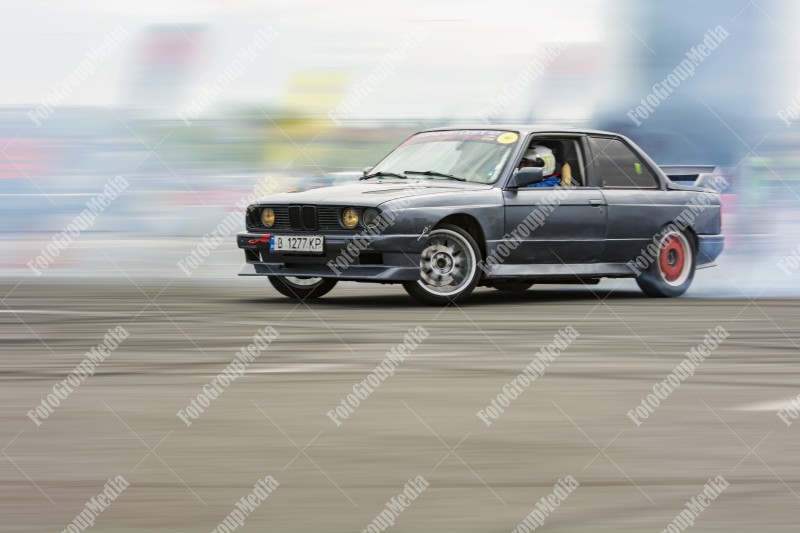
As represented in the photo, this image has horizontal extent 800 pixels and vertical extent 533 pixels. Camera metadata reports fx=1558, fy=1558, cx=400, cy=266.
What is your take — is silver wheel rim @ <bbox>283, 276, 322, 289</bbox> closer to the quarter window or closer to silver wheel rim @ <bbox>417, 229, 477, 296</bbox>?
silver wheel rim @ <bbox>417, 229, 477, 296</bbox>

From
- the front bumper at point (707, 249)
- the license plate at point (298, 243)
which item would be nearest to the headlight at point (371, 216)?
the license plate at point (298, 243)

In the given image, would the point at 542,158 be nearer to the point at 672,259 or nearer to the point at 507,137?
the point at 507,137

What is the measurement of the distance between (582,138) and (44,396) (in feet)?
Result: 23.5

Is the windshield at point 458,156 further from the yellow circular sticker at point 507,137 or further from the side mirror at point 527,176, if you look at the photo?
the side mirror at point 527,176

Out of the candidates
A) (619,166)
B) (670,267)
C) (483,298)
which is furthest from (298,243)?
(670,267)

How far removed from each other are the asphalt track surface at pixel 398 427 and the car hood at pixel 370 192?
3.58ft

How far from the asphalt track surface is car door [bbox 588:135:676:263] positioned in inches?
77.3

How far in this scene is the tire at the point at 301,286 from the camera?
505 inches

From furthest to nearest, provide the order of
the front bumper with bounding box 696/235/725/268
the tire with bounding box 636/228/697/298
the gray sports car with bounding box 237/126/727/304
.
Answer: the front bumper with bounding box 696/235/725/268 < the tire with bounding box 636/228/697/298 < the gray sports car with bounding box 237/126/727/304

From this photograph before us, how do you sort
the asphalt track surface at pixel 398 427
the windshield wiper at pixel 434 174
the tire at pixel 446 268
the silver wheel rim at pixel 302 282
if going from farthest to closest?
1. the silver wheel rim at pixel 302 282
2. the windshield wiper at pixel 434 174
3. the tire at pixel 446 268
4. the asphalt track surface at pixel 398 427

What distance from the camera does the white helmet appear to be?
12.9 meters

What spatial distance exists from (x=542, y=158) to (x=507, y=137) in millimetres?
360

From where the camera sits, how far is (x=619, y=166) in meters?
13.4

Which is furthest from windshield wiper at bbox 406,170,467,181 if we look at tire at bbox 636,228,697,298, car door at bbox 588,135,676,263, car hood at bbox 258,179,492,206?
tire at bbox 636,228,697,298
